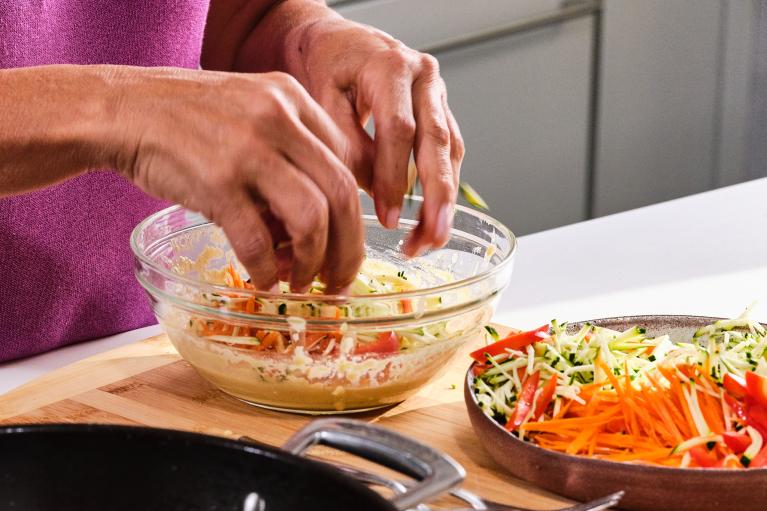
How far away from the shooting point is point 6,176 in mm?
954

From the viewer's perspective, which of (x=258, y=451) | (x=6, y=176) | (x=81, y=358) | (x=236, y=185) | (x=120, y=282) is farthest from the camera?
(x=120, y=282)

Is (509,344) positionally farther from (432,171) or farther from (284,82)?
(284,82)

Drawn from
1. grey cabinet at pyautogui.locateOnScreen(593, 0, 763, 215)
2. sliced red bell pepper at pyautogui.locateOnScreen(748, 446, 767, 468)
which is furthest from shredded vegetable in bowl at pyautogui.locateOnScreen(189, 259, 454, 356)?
grey cabinet at pyautogui.locateOnScreen(593, 0, 763, 215)

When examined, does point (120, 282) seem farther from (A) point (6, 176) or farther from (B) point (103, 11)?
(A) point (6, 176)

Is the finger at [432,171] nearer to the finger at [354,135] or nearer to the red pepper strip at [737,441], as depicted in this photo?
the finger at [354,135]

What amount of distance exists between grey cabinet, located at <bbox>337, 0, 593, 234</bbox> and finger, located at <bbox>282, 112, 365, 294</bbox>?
2.32m

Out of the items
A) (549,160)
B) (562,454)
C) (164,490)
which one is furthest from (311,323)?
(549,160)

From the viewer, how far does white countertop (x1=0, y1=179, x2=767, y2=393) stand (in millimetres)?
1424

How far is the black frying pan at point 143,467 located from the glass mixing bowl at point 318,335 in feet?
1.23

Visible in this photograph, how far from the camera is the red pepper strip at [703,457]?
88 cm

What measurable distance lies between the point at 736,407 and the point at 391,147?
41 cm

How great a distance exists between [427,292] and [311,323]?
4.6 inches

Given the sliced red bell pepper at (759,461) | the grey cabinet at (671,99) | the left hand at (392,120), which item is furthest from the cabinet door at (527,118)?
the sliced red bell pepper at (759,461)

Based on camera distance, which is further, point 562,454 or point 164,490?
point 562,454
